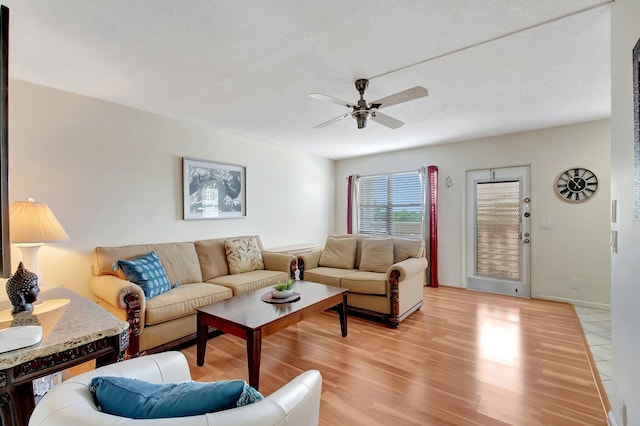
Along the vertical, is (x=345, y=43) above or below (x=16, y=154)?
above

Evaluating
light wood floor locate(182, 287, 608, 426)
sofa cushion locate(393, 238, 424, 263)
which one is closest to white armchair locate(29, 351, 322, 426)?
light wood floor locate(182, 287, 608, 426)

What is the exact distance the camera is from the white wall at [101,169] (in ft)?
8.85

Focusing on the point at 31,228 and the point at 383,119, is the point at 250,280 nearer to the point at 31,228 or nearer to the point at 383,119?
the point at 31,228

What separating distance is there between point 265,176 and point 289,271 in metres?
1.76

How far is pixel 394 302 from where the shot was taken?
3.27 m

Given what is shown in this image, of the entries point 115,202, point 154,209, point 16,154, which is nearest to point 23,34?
point 16,154

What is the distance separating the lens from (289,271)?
3914 millimetres

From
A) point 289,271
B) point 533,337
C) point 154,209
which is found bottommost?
point 533,337

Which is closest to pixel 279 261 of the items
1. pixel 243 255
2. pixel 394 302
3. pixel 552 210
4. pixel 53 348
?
pixel 243 255

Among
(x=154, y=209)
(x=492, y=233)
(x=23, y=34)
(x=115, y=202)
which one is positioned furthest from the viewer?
(x=492, y=233)

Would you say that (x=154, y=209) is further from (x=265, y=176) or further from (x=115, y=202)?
(x=265, y=176)

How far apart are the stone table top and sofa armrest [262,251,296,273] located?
2337mm

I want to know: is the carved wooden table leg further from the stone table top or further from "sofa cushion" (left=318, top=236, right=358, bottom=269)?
"sofa cushion" (left=318, top=236, right=358, bottom=269)

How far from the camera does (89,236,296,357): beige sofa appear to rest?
247 cm
